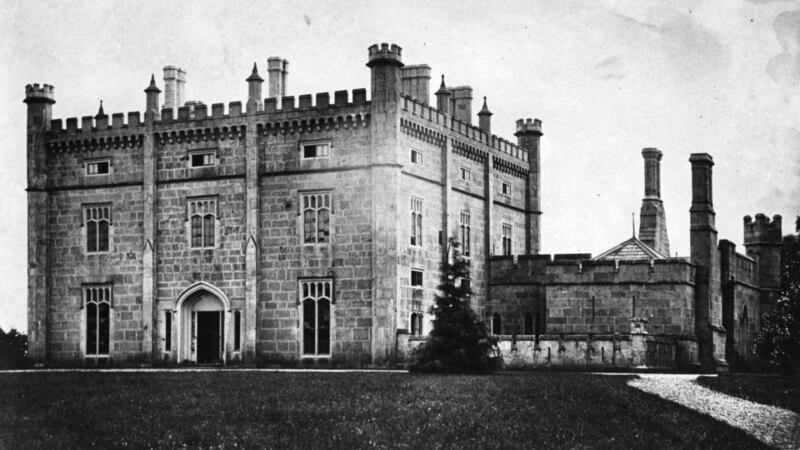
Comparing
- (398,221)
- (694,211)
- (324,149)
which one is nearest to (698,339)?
(694,211)

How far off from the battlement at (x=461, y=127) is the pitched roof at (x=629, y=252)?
7.15 m

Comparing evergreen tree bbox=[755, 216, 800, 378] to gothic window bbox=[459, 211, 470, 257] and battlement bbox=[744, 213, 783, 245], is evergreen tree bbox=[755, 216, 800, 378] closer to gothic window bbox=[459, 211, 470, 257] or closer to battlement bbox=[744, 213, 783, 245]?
gothic window bbox=[459, 211, 470, 257]

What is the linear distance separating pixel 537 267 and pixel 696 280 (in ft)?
21.8

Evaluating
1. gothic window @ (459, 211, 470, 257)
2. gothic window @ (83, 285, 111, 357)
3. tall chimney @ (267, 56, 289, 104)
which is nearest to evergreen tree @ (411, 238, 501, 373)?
gothic window @ (459, 211, 470, 257)

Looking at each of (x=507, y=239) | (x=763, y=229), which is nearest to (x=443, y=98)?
(x=507, y=239)

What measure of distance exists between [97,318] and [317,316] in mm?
9650

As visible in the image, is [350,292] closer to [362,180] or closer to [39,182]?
[362,180]

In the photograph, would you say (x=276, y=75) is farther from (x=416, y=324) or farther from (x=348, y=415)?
(x=348, y=415)

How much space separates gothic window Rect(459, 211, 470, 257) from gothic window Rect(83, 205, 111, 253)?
14323 millimetres

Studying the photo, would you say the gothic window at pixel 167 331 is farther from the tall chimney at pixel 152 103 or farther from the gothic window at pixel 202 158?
the tall chimney at pixel 152 103

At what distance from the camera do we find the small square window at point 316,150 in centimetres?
4228

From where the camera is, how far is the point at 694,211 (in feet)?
143

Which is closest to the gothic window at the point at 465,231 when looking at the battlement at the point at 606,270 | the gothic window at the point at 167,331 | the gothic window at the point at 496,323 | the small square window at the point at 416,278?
the battlement at the point at 606,270

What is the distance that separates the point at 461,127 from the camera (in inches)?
1855
